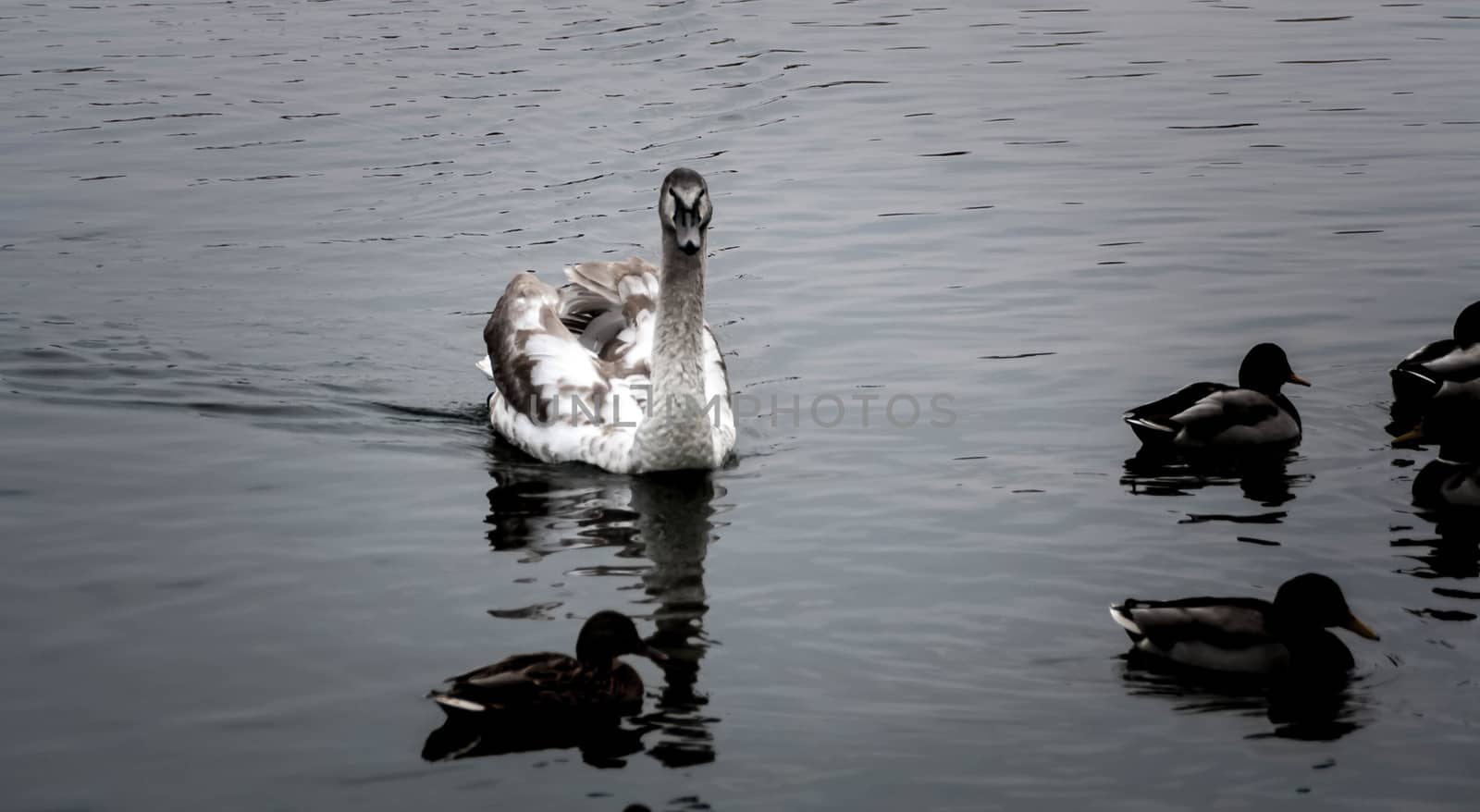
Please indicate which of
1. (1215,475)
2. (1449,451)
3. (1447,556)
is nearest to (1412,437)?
(1449,451)

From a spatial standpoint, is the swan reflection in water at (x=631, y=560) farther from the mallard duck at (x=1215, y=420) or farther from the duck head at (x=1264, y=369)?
the duck head at (x=1264, y=369)

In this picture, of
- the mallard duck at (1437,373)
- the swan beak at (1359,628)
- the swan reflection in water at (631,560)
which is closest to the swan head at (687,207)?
the swan reflection in water at (631,560)

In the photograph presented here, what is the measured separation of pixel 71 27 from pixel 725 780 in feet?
87.7

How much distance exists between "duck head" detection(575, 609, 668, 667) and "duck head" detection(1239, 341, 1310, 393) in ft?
20.2

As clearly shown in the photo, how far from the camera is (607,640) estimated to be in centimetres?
862

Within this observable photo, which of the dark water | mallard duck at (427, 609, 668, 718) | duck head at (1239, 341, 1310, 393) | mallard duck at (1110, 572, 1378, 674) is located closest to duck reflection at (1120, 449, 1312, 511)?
the dark water

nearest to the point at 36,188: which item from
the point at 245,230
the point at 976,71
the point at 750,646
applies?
the point at 245,230

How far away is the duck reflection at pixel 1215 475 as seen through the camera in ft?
39.1

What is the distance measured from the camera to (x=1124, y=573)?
1033cm

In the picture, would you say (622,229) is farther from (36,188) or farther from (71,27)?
(71,27)

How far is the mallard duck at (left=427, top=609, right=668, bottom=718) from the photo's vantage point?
27.1 feet

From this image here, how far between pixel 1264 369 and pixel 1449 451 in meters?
1.38

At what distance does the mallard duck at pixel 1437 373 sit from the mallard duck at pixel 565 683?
23.6 ft

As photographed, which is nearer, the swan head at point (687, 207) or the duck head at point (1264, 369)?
the swan head at point (687, 207)
